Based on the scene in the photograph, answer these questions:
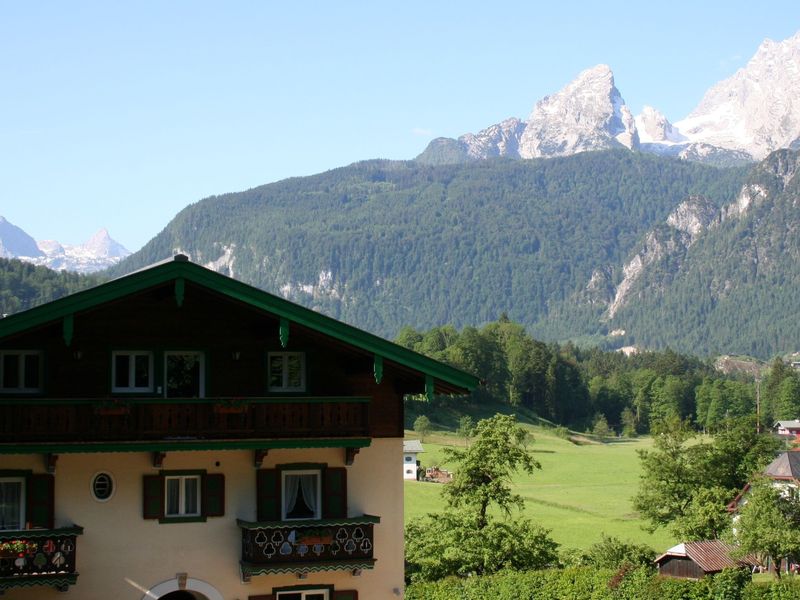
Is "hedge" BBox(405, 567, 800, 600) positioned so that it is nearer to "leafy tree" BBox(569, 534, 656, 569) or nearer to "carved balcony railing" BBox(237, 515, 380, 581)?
"carved balcony railing" BBox(237, 515, 380, 581)

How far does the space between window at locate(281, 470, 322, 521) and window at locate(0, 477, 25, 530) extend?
4.83 m

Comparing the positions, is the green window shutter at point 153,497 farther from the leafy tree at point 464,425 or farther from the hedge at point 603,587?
the leafy tree at point 464,425

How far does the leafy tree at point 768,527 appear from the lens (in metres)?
62.5

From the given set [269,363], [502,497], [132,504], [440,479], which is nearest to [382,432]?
[269,363]

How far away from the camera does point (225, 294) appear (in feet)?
81.9

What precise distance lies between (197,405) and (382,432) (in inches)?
161

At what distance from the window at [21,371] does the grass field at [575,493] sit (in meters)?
39.5

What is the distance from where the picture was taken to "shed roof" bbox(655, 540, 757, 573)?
60.2 metres

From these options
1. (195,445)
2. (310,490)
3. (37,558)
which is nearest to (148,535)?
(195,445)

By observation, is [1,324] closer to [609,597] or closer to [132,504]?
[132,504]

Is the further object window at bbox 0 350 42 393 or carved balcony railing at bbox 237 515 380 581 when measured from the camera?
carved balcony railing at bbox 237 515 380 581

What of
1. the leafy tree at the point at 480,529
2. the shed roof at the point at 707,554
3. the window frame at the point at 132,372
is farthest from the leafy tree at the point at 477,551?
the window frame at the point at 132,372

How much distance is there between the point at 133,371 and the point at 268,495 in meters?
3.46

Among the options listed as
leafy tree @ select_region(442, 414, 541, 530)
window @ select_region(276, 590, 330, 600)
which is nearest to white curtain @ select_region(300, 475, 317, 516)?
window @ select_region(276, 590, 330, 600)
